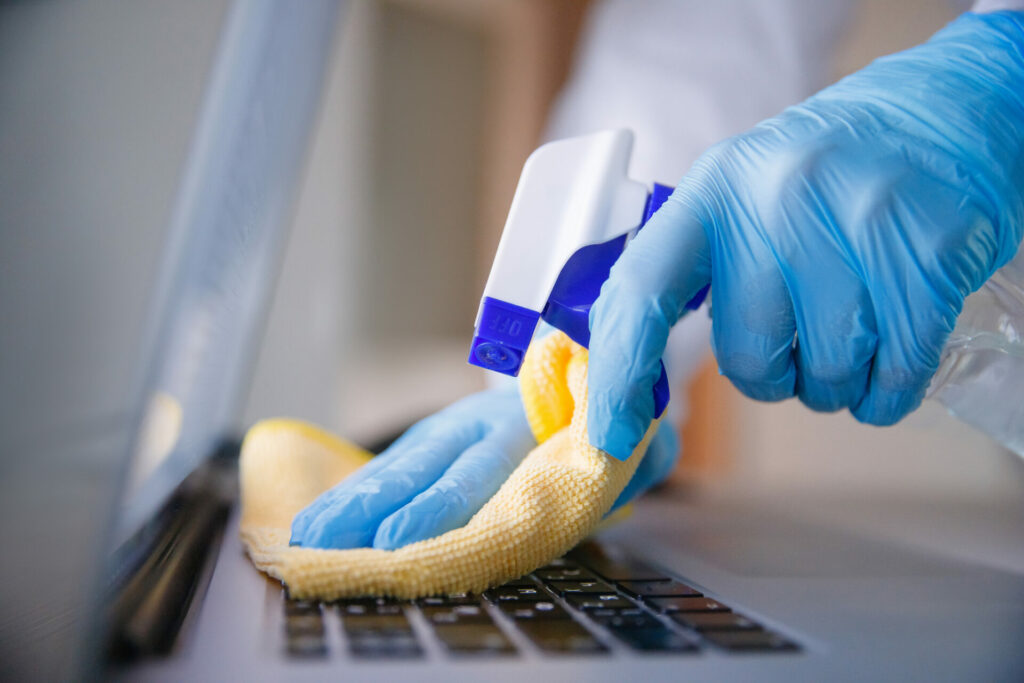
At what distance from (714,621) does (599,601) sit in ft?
0.20

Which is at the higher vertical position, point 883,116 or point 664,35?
point 664,35

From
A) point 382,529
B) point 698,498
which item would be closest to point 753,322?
point 382,529

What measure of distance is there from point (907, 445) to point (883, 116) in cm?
98

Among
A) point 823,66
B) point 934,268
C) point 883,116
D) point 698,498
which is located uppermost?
point 823,66

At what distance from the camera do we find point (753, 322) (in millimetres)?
505

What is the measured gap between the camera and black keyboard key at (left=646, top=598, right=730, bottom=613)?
38 cm

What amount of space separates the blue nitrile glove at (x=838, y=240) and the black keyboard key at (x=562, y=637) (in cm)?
13

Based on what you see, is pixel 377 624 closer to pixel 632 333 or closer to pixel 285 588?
pixel 285 588

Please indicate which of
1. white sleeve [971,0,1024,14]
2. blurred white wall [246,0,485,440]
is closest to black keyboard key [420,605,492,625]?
white sleeve [971,0,1024,14]

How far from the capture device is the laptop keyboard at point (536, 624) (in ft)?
1.01

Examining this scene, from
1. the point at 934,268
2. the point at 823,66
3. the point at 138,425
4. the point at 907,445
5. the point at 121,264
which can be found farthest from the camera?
the point at 907,445

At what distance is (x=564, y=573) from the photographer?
1.50 feet

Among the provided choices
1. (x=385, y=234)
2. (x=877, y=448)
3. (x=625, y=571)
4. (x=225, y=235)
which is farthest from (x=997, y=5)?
(x=385, y=234)

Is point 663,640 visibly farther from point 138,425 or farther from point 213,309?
point 213,309
